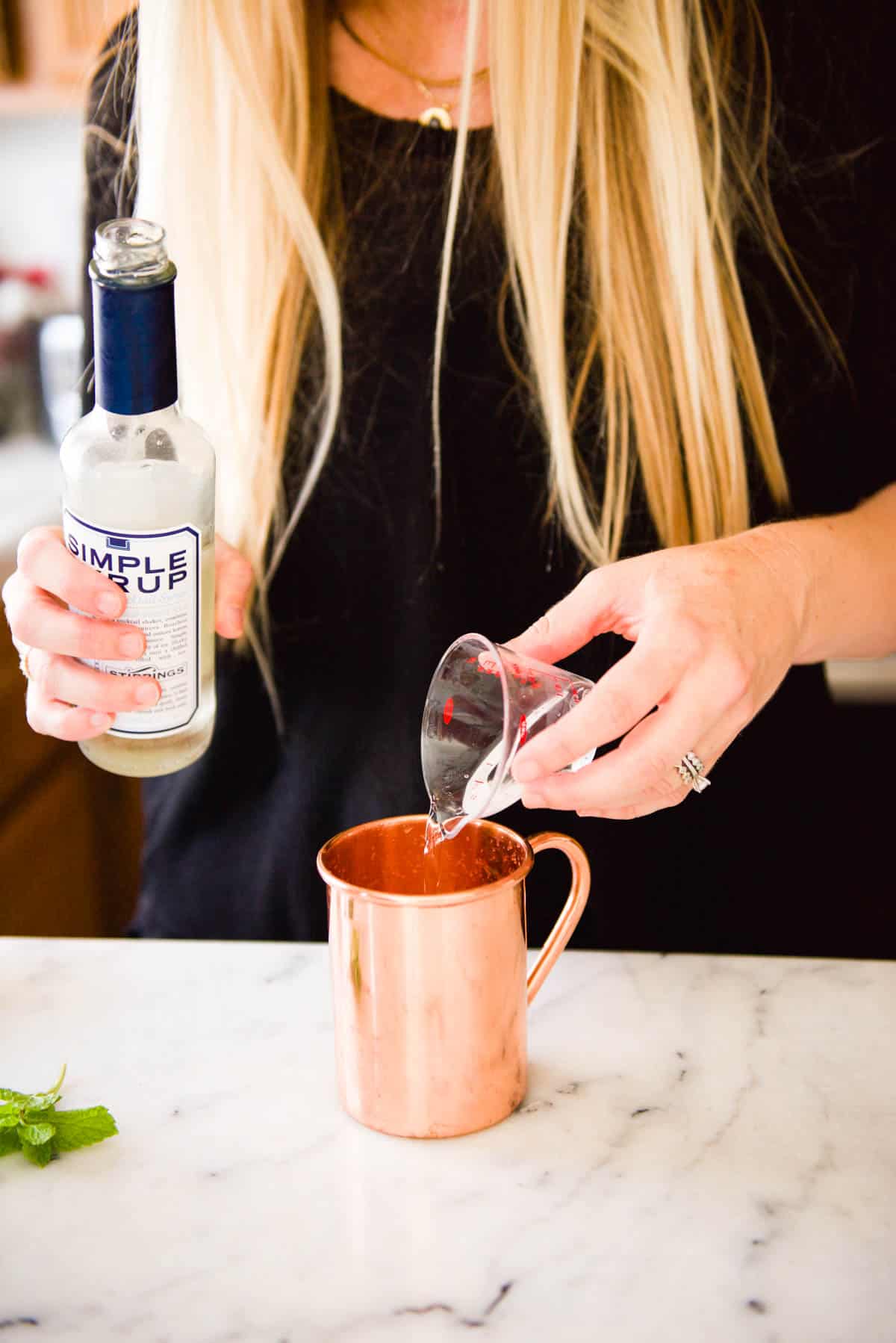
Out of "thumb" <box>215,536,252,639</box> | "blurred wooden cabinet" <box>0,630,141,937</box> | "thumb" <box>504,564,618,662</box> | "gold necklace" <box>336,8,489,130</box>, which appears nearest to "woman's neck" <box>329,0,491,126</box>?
"gold necklace" <box>336,8,489,130</box>

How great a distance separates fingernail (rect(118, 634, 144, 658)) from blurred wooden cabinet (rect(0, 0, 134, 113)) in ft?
6.40

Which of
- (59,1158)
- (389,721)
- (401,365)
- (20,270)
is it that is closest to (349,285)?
(401,365)

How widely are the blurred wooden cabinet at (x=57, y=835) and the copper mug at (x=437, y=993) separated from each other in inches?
51.8

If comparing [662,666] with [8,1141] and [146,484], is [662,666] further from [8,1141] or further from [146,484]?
[8,1141]

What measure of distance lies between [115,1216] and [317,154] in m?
0.82

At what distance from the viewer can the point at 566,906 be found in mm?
782

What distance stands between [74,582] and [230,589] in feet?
0.69

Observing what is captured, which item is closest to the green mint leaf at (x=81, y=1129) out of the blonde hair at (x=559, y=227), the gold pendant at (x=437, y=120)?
the blonde hair at (x=559, y=227)

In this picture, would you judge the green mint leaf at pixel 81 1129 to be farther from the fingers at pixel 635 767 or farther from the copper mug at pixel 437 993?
the fingers at pixel 635 767

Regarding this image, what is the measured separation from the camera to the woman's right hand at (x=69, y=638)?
758 mm

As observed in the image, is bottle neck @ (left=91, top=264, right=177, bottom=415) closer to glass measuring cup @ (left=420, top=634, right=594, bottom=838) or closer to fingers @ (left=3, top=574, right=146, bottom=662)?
fingers @ (left=3, top=574, right=146, bottom=662)

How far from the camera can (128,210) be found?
3.77 feet

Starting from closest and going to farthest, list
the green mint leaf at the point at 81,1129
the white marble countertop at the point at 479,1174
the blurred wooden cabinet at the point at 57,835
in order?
the white marble countertop at the point at 479,1174, the green mint leaf at the point at 81,1129, the blurred wooden cabinet at the point at 57,835

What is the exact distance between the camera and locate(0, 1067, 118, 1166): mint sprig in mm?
733
